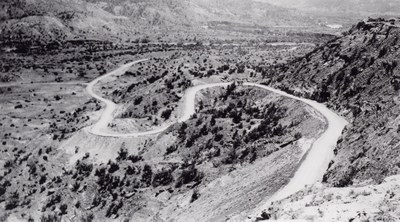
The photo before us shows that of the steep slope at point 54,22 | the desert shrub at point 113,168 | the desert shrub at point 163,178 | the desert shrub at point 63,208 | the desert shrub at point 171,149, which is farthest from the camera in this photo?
the steep slope at point 54,22

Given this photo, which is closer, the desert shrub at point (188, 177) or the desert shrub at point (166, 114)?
the desert shrub at point (188, 177)

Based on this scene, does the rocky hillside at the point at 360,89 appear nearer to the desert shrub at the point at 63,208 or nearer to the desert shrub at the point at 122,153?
the desert shrub at the point at 122,153

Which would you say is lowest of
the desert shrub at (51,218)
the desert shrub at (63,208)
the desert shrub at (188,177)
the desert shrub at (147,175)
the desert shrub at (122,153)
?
the desert shrub at (51,218)

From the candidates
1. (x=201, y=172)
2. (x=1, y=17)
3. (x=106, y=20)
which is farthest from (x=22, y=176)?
(x=106, y=20)

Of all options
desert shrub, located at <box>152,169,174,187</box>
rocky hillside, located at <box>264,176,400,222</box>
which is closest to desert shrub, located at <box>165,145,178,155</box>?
desert shrub, located at <box>152,169,174,187</box>

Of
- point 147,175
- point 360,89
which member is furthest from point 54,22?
point 360,89

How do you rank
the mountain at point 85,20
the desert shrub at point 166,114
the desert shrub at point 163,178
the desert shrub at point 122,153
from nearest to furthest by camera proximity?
the desert shrub at point 163,178, the desert shrub at point 122,153, the desert shrub at point 166,114, the mountain at point 85,20

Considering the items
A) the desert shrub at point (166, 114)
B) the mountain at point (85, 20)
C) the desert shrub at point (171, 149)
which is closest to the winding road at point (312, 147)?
the desert shrub at point (166, 114)

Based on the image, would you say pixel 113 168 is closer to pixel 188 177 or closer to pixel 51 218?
pixel 51 218

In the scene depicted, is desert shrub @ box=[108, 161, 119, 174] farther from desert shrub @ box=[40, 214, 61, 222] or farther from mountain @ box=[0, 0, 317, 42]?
mountain @ box=[0, 0, 317, 42]

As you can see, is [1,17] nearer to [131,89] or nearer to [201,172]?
[131,89]
